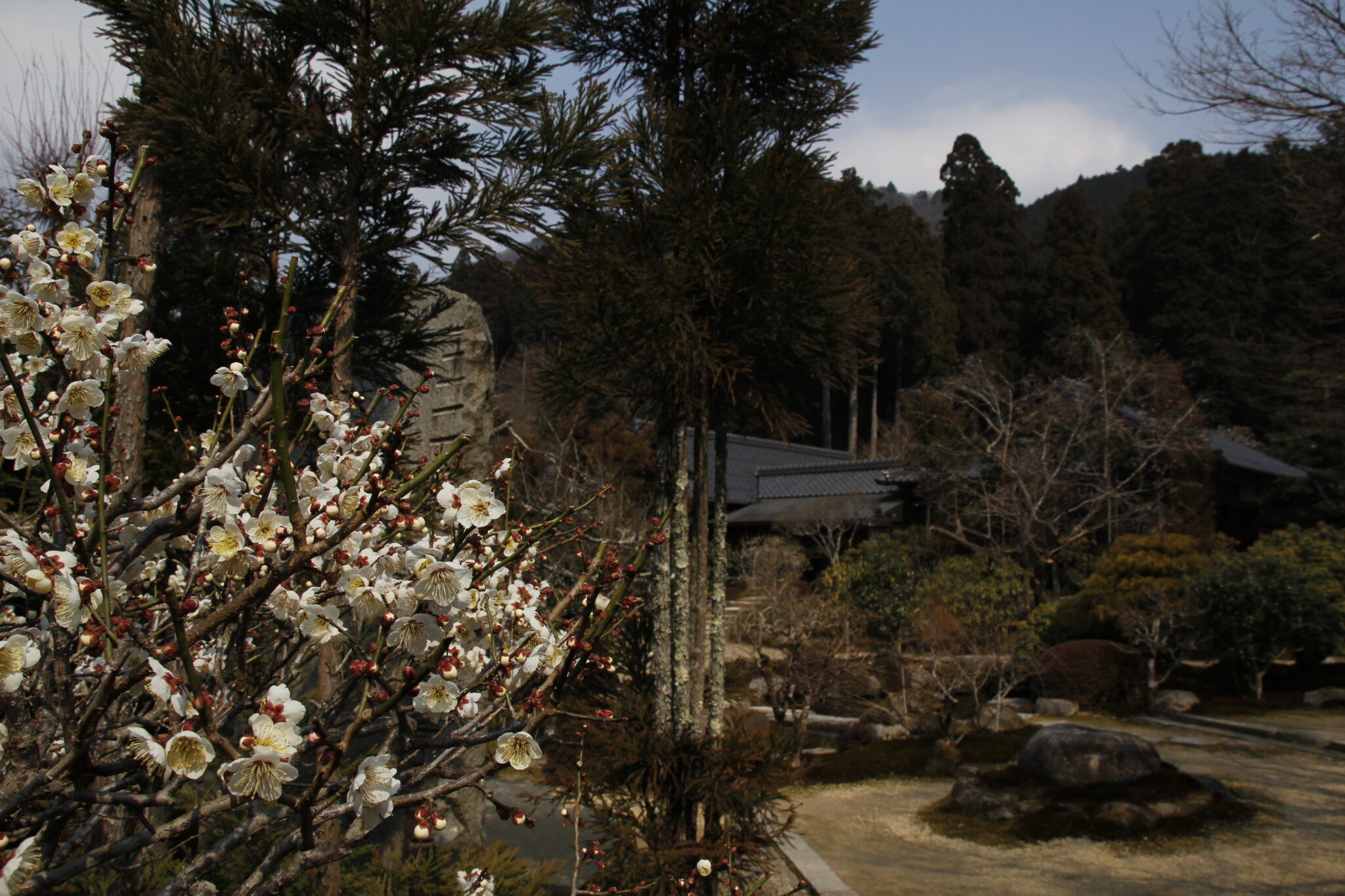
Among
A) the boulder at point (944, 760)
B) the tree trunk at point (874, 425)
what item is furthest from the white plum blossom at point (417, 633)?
the tree trunk at point (874, 425)

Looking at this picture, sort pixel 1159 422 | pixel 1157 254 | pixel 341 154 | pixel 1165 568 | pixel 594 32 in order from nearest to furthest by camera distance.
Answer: pixel 341 154 → pixel 594 32 → pixel 1165 568 → pixel 1159 422 → pixel 1157 254

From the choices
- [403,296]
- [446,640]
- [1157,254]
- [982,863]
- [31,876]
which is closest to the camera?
[31,876]

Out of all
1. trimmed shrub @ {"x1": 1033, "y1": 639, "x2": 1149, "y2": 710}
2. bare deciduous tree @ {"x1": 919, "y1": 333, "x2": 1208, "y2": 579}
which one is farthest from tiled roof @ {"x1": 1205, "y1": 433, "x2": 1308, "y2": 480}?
trimmed shrub @ {"x1": 1033, "y1": 639, "x2": 1149, "y2": 710}

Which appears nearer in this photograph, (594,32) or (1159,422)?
(594,32)

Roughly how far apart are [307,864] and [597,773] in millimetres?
2633

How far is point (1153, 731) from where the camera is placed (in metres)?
8.56

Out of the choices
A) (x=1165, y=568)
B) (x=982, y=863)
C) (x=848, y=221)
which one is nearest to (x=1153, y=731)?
(x=1165, y=568)

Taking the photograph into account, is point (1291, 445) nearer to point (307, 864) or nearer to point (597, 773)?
point (597, 773)

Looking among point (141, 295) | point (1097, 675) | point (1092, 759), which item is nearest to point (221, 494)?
Answer: point (141, 295)

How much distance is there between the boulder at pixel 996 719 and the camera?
8516 millimetres

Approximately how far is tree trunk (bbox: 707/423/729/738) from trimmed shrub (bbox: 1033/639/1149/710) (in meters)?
6.51

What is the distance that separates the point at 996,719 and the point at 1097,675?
2.03 metres

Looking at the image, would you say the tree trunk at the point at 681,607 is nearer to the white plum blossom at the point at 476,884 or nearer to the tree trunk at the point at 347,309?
the tree trunk at the point at 347,309

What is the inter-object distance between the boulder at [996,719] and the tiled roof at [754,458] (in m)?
12.8
